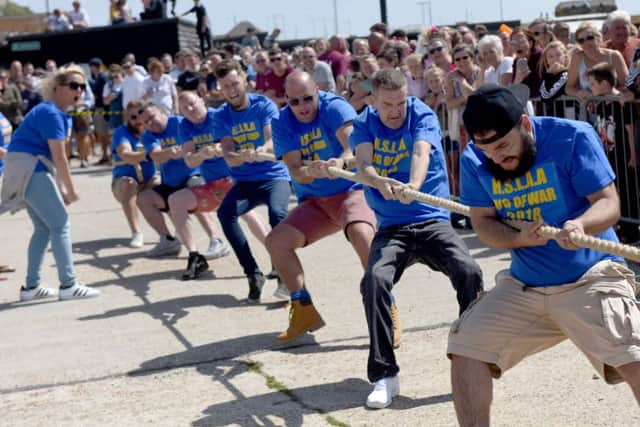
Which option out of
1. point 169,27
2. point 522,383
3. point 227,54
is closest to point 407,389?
point 522,383

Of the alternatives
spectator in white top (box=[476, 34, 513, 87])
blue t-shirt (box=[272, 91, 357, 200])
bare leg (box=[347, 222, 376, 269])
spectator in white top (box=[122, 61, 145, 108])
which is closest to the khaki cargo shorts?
bare leg (box=[347, 222, 376, 269])

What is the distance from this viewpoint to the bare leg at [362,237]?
631 cm

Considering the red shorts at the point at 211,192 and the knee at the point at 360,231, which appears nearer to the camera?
Answer: the knee at the point at 360,231

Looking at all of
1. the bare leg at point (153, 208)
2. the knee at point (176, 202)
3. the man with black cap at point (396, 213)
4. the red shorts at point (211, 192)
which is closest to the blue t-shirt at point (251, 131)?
the red shorts at point (211, 192)

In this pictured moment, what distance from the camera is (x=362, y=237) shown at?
6340 mm

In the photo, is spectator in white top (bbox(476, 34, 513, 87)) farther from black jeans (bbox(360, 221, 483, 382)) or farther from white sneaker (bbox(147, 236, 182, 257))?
black jeans (bbox(360, 221, 483, 382))

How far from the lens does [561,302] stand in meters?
3.99

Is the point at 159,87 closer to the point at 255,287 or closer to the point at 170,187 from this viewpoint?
the point at 170,187

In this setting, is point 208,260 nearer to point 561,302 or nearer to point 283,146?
point 283,146

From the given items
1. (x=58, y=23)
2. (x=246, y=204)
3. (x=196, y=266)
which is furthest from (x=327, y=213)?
(x=58, y=23)

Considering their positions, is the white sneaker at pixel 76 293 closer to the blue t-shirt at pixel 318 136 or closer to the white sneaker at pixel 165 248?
the white sneaker at pixel 165 248

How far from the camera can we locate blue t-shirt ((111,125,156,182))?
10.5 meters

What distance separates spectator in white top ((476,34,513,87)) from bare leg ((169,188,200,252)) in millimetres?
2915

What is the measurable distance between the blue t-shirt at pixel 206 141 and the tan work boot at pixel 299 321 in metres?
3.05
